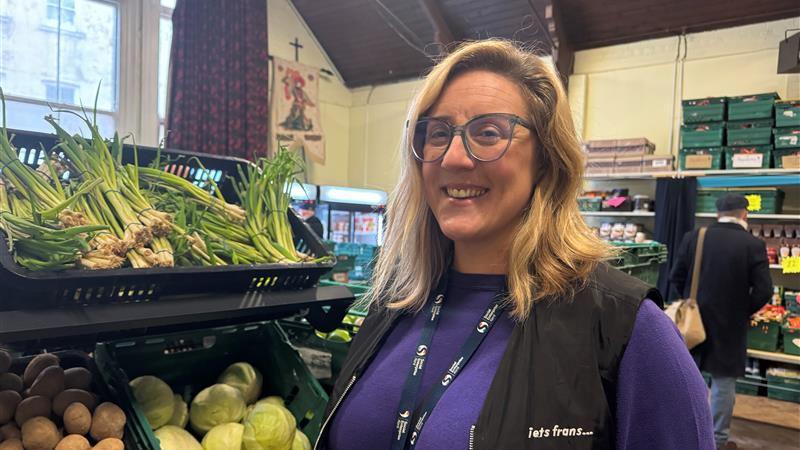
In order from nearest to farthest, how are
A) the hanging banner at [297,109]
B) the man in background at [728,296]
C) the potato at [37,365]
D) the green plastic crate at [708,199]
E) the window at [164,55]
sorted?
the potato at [37,365] → the man in background at [728,296] → the green plastic crate at [708,199] → the window at [164,55] → the hanging banner at [297,109]

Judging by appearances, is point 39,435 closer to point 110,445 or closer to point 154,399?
point 110,445

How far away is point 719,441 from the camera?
3908 mm

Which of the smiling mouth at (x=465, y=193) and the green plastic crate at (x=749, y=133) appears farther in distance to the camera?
the green plastic crate at (x=749, y=133)

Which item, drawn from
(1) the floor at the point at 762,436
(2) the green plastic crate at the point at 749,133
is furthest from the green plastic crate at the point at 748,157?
(1) the floor at the point at 762,436

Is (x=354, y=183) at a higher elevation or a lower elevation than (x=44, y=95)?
lower

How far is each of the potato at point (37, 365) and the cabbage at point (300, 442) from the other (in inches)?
22.5

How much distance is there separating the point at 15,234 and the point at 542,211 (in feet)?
3.29

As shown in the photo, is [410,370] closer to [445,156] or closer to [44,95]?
[445,156]

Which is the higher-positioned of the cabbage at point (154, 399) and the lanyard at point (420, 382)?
the lanyard at point (420, 382)

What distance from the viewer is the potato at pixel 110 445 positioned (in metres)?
1.04

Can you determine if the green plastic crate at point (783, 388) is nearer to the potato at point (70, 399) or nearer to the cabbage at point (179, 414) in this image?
the cabbage at point (179, 414)

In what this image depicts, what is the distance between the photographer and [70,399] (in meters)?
1.11

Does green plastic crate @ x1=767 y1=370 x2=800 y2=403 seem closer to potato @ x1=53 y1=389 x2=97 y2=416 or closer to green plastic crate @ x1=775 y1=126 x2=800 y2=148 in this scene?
green plastic crate @ x1=775 y1=126 x2=800 y2=148

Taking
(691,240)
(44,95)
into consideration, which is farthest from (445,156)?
(44,95)
